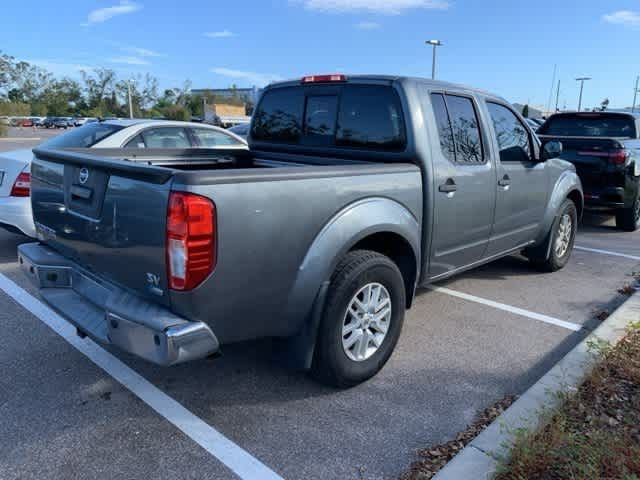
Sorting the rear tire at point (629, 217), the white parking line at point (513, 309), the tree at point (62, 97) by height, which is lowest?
Answer: the white parking line at point (513, 309)

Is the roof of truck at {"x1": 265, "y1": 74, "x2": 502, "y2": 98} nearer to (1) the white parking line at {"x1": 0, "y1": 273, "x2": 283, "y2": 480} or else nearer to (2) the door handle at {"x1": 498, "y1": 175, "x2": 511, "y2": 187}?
(2) the door handle at {"x1": 498, "y1": 175, "x2": 511, "y2": 187}

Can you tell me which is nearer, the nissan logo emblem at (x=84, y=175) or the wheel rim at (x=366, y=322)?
the nissan logo emblem at (x=84, y=175)

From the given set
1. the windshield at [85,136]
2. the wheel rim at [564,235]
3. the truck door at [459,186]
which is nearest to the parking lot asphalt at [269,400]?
the truck door at [459,186]

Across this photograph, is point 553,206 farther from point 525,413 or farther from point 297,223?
point 297,223

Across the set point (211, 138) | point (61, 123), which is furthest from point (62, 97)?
point (211, 138)

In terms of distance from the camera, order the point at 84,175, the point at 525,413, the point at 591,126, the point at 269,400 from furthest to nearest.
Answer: the point at 591,126, the point at 269,400, the point at 84,175, the point at 525,413

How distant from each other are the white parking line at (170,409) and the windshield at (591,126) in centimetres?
858

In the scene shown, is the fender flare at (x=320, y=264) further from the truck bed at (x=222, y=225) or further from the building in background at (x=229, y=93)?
the building in background at (x=229, y=93)

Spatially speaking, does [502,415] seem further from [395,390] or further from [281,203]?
[281,203]

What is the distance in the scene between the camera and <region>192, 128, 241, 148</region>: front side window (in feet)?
23.1

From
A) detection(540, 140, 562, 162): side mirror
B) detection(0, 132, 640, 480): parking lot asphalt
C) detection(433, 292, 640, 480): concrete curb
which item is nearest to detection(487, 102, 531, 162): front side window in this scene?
detection(540, 140, 562, 162): side mirror

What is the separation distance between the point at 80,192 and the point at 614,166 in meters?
7.70

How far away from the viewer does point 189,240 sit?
2410 millimetres

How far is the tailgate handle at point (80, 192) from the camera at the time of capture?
9.68ft
